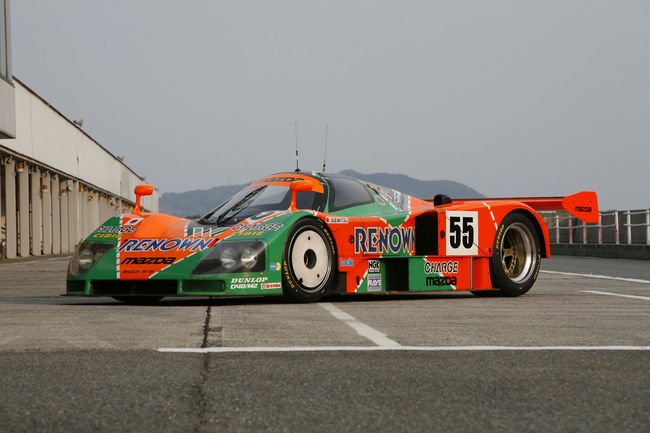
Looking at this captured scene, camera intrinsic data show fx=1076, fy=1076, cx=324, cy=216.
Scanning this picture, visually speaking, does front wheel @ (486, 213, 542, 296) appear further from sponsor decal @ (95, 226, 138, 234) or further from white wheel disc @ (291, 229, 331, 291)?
sponsor decal @ (95, 226, 138, 234)

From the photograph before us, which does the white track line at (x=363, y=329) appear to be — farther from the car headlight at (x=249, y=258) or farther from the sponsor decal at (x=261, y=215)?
the sponsor decal at (x=261, y=215)

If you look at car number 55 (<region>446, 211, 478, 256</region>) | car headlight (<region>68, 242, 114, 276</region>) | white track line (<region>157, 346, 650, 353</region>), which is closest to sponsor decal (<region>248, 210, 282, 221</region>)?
car headlight (<region>68, 242, 114, 276</region>)

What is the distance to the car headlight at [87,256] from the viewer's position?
952 cm

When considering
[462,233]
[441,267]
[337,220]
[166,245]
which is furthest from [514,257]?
[166,245]

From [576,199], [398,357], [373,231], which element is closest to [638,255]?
[576,199]

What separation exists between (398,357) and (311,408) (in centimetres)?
149

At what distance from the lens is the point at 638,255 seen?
28.6m

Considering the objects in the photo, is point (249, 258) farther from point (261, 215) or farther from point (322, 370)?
point (322, 370)

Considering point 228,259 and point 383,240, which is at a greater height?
point 383,240

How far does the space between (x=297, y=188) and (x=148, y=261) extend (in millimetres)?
1527

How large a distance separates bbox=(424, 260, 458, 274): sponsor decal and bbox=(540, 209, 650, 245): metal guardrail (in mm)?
19269

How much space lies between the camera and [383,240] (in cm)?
1047

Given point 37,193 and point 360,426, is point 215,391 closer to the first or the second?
point 360,426

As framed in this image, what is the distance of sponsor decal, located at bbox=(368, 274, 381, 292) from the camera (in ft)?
33.9
